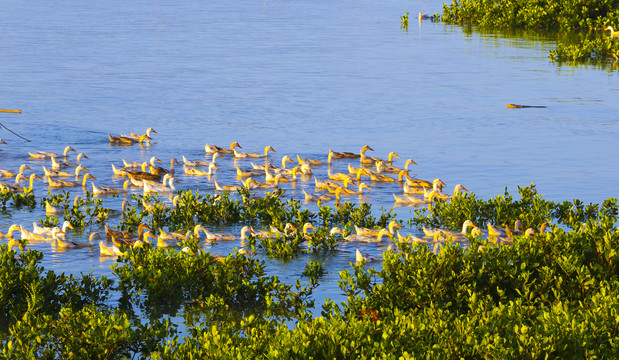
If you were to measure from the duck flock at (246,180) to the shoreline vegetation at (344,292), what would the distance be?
66 centimetres

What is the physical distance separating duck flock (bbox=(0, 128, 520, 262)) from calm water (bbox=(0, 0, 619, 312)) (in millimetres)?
404

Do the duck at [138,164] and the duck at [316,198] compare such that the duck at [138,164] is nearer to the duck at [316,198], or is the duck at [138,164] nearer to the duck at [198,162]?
the duck at [198,162]

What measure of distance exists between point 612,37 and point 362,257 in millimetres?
41113

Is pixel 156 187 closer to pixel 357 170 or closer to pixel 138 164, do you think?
pixel 138 164

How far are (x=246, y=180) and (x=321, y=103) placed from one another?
1359 cm

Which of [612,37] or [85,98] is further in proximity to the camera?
[612,37]

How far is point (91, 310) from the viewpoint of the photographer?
10.7 metres

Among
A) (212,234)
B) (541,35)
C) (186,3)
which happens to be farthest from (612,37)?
(186,3)

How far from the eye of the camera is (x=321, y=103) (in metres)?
34.5

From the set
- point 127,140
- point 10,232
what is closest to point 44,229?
point 10,232

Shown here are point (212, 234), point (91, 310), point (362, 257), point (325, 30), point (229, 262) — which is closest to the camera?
point (91, 310)

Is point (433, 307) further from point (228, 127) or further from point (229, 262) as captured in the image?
point (228, 127)

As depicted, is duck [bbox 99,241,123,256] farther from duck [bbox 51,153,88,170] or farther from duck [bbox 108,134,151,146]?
duck [bbox 108,134,151,146]

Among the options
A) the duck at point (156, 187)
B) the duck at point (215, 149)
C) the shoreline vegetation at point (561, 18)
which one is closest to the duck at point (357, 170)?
the duck at point (215, 149)
